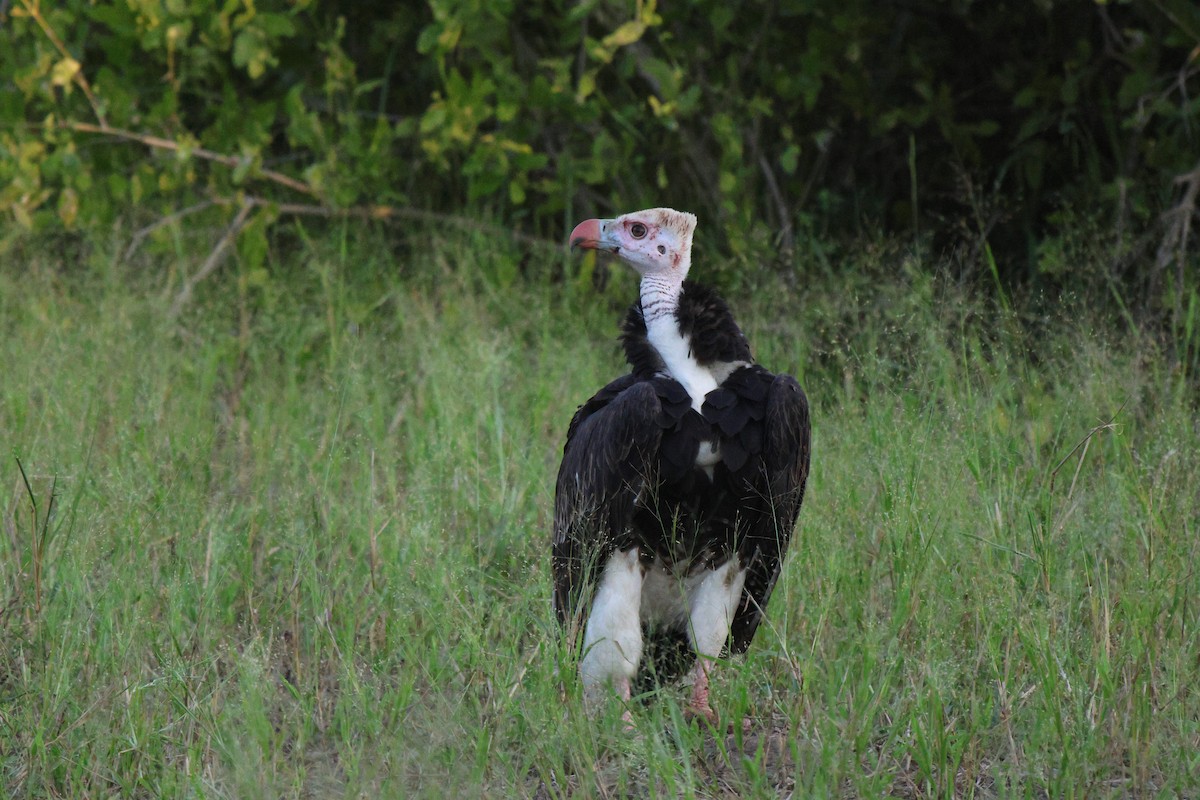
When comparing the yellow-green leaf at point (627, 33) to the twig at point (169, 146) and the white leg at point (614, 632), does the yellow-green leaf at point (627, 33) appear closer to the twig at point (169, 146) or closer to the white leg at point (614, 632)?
the twig at point (169, 146)

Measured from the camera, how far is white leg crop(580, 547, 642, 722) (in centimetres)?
324

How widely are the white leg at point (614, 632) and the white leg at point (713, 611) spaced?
14 cm

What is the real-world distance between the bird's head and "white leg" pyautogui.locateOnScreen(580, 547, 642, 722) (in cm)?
67

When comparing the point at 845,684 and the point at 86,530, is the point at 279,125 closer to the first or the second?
the point at 86,530

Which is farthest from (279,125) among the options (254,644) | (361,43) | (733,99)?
(254,644)

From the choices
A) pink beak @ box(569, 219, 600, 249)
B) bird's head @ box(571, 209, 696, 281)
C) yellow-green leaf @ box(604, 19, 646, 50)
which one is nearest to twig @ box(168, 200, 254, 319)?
yellow-green leaf @ box(604, 19, 646, 50)

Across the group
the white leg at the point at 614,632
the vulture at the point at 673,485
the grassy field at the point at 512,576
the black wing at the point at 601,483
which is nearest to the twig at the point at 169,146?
the grassy field at the point at 512,576

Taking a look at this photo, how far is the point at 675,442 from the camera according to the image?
3.11 meters

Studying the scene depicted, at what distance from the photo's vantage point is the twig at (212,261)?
5.46 metres

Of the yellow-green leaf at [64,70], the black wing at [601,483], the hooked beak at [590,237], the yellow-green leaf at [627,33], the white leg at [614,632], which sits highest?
the yellow-green leaf at [627,33]

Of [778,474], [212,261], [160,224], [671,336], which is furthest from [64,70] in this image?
[778,474]

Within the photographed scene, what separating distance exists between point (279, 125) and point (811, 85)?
9.25ft

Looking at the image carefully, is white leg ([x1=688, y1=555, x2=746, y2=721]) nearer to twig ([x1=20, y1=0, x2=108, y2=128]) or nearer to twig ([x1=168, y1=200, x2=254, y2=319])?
twig ([x1=168, y1=200, x2=254, y2=319])

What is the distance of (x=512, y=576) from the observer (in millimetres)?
3711
